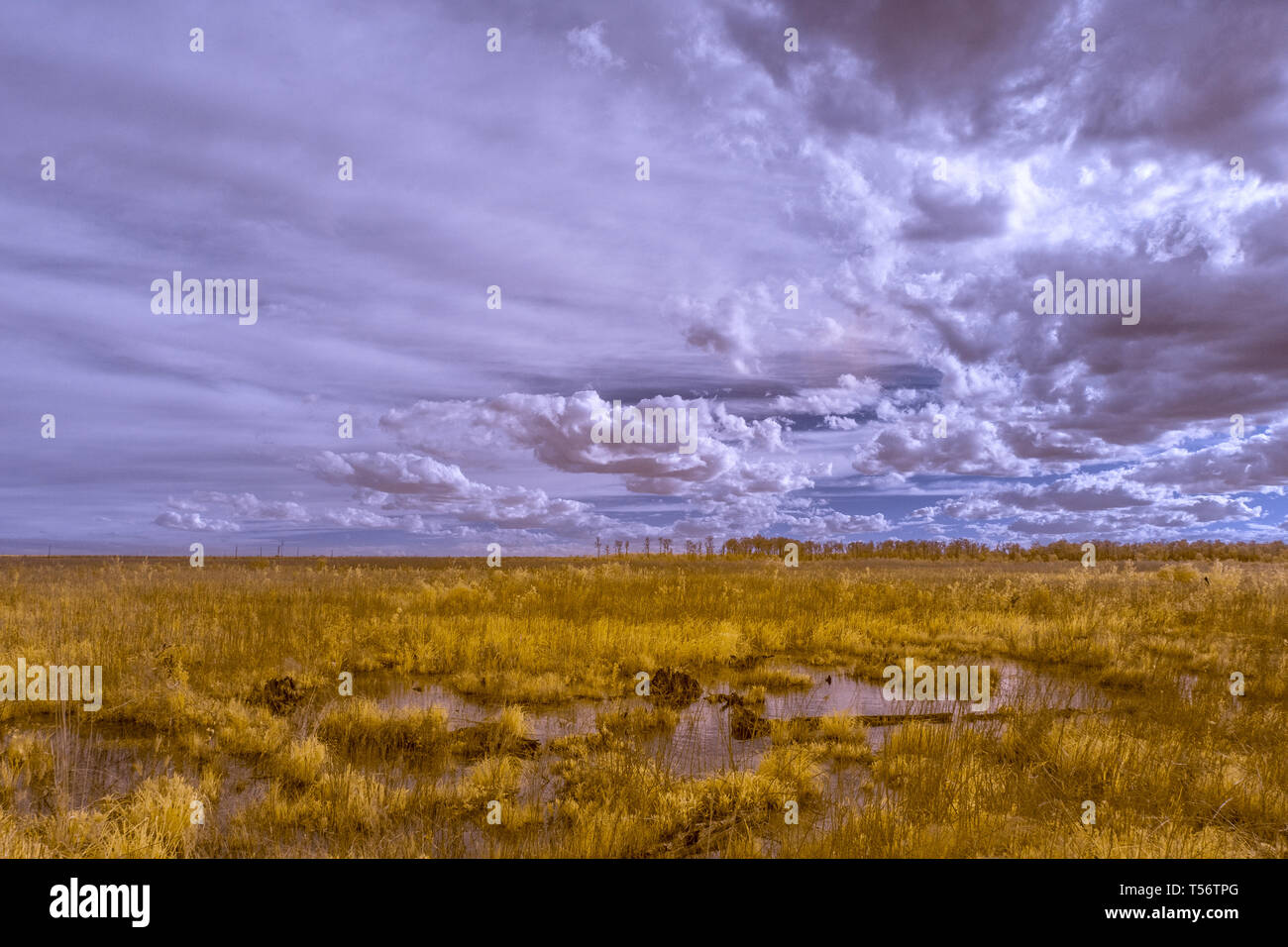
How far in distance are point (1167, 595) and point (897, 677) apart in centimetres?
1554

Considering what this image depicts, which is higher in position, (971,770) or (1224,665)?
(971,770)

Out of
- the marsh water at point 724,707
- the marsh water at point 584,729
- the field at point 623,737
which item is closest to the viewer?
the field at point 623,737

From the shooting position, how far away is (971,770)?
20.3ft

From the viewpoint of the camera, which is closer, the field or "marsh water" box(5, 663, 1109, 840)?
the field

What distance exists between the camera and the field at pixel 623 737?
16.9 ft

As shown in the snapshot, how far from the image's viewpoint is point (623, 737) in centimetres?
788

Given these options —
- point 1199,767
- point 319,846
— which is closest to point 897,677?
point 1199,767

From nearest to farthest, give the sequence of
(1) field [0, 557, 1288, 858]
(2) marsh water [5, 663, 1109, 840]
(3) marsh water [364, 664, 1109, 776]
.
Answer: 1. (1) field [0, 557, 1288, 858]
2. (2) marsh water [5, 663, 1109, 840]
3. (3) marsh water [364, 664, 1109, 776]

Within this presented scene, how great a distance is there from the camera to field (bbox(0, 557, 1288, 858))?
5141mm

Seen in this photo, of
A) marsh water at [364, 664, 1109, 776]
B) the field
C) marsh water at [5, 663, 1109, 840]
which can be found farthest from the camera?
marsh water at [364, 664, 1109, 776]

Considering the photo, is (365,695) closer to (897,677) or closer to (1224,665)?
(897,677)

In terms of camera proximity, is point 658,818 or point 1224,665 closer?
point 658,818

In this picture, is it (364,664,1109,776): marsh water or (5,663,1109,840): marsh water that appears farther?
(364,664,1109,776): marsh water
